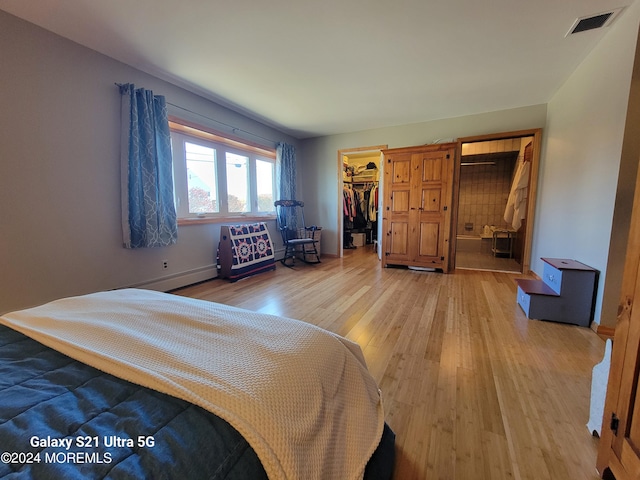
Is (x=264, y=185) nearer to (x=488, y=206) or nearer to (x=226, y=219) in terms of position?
(x=226, y=219)

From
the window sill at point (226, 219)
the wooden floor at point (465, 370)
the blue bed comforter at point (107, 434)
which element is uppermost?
the window sill at point (226, 219)

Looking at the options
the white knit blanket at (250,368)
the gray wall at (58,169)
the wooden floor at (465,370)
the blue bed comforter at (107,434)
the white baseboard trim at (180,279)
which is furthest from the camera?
the white baseboard trim at (180,279)

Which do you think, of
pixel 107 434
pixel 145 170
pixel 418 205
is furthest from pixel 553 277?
pixel 145 170

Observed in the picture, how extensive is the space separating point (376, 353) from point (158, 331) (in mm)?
1392

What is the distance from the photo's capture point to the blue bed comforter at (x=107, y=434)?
17.1 inches

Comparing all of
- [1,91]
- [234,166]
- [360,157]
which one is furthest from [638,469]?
[360,157]

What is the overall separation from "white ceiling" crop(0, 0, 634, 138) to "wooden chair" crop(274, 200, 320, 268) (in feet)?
5.99

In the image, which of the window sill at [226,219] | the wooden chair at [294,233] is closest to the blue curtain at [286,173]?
the wooden chair at [294,233]

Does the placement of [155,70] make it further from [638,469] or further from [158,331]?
[638,469]

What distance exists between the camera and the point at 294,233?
4988mm

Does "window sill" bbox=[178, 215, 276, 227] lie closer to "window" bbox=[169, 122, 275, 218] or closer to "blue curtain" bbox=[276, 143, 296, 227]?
"window" bbox=[169, 122, 275, 218]

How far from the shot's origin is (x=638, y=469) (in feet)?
2.48

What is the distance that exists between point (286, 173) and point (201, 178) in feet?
5.49

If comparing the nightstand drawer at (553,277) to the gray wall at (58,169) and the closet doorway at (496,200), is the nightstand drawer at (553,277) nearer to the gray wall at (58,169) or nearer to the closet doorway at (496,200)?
the closet doorway at (496,200)
